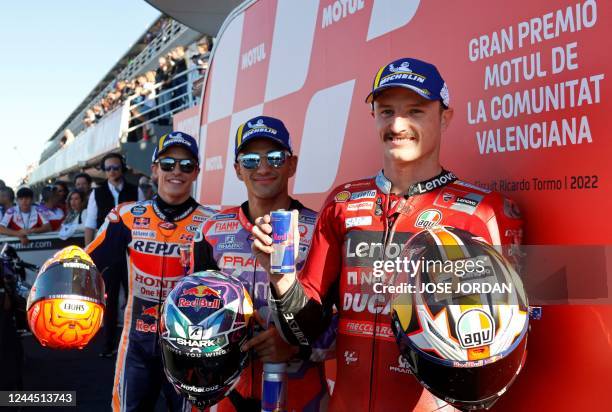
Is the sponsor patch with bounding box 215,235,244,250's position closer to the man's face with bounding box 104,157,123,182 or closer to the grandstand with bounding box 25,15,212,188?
the man's face with bounding box 104,157,123,182

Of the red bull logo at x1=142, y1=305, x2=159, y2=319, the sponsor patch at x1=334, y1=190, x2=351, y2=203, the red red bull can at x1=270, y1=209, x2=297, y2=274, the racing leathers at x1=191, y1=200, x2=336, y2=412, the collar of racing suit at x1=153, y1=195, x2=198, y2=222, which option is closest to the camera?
the red red bull can at x1=270, y1=209, x2=297, y2=274

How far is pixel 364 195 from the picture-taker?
202cm

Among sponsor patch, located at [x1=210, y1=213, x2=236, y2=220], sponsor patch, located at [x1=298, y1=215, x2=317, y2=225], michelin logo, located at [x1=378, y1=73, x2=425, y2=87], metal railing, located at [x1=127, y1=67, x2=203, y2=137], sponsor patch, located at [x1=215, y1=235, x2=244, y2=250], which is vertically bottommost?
sponsor patch, located at [x1=215, y1=235, x2=244, y2=250]

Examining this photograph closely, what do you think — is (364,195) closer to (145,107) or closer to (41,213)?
(41,213)

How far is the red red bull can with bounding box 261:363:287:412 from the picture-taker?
206cm

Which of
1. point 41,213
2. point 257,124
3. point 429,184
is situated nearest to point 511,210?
point 429,184

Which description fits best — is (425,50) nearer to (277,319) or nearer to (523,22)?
(523,22)

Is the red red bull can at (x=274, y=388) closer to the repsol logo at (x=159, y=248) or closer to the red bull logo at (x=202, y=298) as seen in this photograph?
the red bull logo at (x=202, y=298)

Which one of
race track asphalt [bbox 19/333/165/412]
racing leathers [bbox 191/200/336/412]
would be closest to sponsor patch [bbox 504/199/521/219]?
racing leathers [bbox 191/200/336/412]

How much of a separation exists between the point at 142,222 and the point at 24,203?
625 cm

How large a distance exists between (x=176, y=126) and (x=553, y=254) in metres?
5.39

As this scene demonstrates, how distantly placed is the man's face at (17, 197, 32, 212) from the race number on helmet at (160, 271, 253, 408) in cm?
748

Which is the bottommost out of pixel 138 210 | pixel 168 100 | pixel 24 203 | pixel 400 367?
pixel 400 367

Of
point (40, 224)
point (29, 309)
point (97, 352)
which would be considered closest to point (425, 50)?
point (29, 309)
